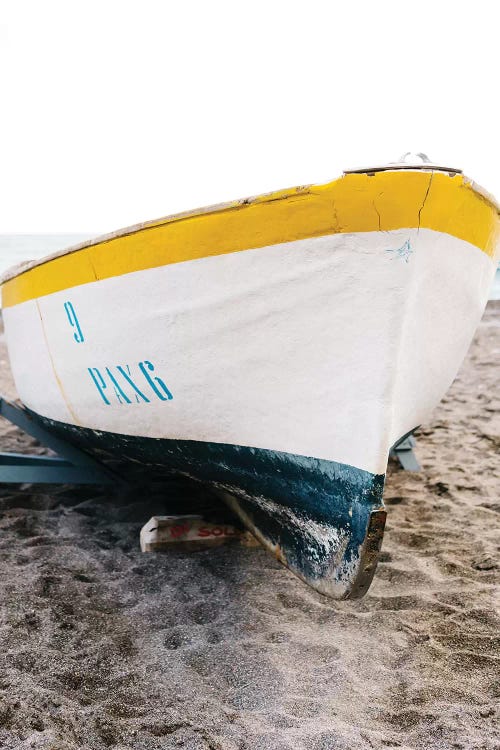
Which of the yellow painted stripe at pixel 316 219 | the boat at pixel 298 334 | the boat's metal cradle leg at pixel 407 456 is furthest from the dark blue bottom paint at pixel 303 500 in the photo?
the boat's metal cradle leg at pixel 407 456

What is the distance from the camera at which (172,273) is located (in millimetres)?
1925

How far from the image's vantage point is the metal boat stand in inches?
117

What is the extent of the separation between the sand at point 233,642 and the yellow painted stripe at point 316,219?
1.16 m

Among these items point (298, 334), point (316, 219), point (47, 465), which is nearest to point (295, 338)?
point (298, 334)

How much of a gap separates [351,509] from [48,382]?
1.64 m

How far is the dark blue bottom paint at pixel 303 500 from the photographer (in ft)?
5.81

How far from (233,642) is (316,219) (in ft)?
4.35

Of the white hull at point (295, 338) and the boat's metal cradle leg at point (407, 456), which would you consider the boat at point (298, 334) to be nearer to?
the white hull at point (295, 338)

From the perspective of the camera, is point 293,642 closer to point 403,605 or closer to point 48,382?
point 403,605

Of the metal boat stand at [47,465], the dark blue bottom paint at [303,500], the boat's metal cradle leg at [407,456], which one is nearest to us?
the dark blue bottom paint at [303,500]

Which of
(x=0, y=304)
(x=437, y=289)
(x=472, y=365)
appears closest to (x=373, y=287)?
(x=437, y=289)

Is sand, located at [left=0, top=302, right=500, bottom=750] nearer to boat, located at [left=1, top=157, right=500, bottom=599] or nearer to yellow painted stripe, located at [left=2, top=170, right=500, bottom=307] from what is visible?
boat, located at [left=1, top=157, right=500, bottom=599]

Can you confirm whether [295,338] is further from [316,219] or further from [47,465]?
[47,465]

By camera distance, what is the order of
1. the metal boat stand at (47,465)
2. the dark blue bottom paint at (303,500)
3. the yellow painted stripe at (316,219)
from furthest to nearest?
A: the metal boat stand at (47,465)
the dark blue bottom paint at (303,500)
the yellow painted stripe at (316,219)
